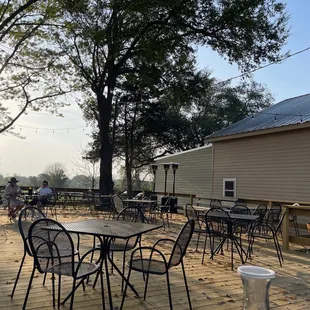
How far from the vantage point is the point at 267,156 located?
→ 10.3m

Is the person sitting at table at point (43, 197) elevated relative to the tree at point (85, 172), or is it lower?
lower

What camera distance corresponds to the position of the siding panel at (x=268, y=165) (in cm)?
918

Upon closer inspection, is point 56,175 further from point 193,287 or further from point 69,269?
point 69,269

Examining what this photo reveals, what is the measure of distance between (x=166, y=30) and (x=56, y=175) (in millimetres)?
19001

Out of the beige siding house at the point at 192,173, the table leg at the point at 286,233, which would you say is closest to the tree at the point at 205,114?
the beige siding house at the point at 192,173

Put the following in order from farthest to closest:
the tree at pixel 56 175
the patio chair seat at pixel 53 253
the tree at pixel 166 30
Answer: the tree at pixel 56 175
the tree at pixel 166 30
the patio chair seat at pixel 53 253

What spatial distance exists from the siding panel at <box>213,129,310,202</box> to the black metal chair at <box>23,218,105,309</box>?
301 inches

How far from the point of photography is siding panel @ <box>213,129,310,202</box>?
918cm

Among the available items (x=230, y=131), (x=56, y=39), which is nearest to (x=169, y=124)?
(x=56, y=39)

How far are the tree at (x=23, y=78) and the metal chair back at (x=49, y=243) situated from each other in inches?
496

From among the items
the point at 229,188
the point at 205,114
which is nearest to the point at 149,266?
the point at 229,188

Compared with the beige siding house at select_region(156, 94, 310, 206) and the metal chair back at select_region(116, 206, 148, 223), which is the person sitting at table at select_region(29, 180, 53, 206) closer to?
the metal chair back at select_region(116, 206, 148, 223)

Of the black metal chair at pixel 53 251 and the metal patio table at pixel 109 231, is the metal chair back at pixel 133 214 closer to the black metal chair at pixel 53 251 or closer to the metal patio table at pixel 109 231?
the metal patio table at pixel 109 231

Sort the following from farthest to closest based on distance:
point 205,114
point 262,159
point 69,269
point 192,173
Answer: point 205,114 → point 192,173 → point 262,159 → point 69,269
